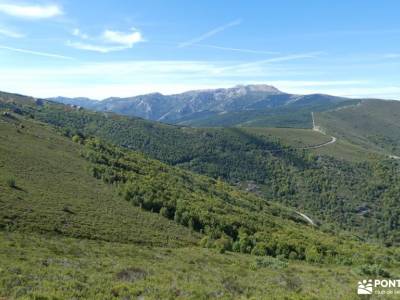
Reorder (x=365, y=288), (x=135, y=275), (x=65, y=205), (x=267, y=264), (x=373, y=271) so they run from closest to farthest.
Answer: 1. (x=135, y=275)
2. (x=365, y=288)
3. (x=373, y=271)
4. (x=267, y=264)
5. (x=65, y=205)

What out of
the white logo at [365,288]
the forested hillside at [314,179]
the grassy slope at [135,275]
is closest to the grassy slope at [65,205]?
the grassy slope at [135,275]

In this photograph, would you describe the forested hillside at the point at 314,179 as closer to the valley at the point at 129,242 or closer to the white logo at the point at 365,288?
the valley at the point at 129,242

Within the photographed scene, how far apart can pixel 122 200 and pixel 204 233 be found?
43.5 ft

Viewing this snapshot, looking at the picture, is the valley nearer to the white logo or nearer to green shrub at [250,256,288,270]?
green shrub at [250,256,288,270]

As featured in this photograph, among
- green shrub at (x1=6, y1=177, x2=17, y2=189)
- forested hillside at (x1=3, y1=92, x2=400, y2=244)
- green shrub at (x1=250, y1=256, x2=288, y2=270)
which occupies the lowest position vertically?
forested hillside at (x1=3, y1=92, x2=400, y2=244)

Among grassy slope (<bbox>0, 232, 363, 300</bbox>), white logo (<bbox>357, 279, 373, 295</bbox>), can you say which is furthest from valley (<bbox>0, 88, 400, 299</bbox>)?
white logo (<bbox>357, 279, 373, 295</bbox>)

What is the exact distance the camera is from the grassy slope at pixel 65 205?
3372 centimetres

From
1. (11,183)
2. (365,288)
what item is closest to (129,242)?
(11,183)

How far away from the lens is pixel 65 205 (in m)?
39.9

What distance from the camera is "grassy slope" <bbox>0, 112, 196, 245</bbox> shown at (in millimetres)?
33719

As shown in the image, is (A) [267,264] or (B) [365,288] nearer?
(B) [365,288]

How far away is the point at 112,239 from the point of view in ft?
112

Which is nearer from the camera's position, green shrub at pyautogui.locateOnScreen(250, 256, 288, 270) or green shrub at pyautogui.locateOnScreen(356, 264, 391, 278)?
green shrub at pyautogui.locateOnScreen(356, 264, 391, 278)

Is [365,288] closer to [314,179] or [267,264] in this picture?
[267,264]
